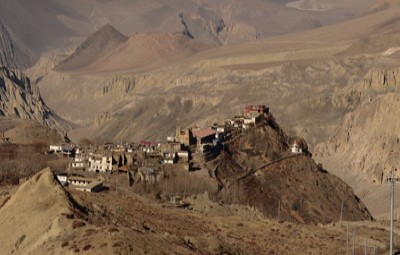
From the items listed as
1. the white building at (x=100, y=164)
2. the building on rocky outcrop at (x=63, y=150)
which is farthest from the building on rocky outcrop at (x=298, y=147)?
the white building at (x=100, y=164)

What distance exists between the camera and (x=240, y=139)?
132 m

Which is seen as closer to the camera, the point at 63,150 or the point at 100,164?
the point at 100,164

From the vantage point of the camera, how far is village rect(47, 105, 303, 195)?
104 m

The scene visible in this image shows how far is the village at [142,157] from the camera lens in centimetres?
10450

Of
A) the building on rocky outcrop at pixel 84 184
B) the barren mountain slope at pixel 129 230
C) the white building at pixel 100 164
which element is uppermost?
the white building at pixel 100 164

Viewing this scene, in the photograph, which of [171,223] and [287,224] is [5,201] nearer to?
[171,223]

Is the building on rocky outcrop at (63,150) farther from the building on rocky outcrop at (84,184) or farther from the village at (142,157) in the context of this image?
the building on rocky outcrop at (84,184)

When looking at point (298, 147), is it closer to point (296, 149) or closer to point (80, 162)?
point (296, 149)

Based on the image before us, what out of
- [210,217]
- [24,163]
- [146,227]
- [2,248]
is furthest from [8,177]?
[2,248]

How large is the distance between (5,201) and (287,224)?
27547 mm

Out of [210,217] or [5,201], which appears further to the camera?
[210,217]

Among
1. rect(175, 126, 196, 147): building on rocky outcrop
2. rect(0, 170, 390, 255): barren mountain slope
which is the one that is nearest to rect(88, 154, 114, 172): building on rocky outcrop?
rect(175, 126, 196, 147): building on rocky outcrop

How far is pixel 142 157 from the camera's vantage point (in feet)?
376

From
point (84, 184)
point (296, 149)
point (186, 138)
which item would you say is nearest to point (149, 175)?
point (84, 184)
